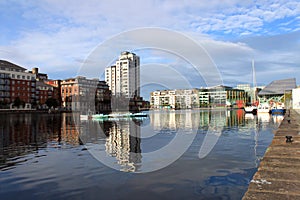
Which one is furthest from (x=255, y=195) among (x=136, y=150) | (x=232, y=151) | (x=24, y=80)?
(x=24, y=80)

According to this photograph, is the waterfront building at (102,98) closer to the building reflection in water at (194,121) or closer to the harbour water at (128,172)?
the building reflection in water at (194,121)

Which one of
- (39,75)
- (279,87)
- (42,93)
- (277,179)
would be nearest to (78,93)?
(42,93)

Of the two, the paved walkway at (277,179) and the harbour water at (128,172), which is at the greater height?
the paved walkway at (277,179)

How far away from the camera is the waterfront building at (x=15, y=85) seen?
129000 mm

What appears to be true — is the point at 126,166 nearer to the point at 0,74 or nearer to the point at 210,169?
the point at 210,169

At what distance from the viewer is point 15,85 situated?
135m

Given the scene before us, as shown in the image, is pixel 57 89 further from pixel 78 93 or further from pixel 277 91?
pixel 277 91

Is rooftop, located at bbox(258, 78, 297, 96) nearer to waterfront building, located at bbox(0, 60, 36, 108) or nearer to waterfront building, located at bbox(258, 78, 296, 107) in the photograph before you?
waterfront building, located at bbox(258, 78, 296, 107)

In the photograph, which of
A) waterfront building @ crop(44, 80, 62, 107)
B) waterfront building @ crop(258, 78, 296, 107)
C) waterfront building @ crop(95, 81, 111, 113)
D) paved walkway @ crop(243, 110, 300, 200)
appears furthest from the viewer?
waterfront building @ crop(95, 81, 111, 113)

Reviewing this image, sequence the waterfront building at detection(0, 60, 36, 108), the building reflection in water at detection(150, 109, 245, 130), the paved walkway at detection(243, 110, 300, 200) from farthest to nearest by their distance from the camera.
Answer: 1. the waterfront building at detection(0, 60, 36, 108)
2. the building reflection in water at detection(150, 109, 245, 130)
3. the paved walkway at detection(243, 110, 300, 200)

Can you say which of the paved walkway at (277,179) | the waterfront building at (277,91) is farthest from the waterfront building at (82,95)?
the paved walkway at (277,179)

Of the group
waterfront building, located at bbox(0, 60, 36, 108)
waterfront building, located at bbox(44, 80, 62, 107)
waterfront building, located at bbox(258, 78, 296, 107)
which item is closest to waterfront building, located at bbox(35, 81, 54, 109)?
waterfront building, located at bbox(44, 80, 62, 107)

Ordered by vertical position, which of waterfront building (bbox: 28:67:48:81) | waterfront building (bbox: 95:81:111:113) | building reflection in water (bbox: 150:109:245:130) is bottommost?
building reflection in water (bbox: 150:109:245:130)

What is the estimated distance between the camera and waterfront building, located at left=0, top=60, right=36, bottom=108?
423 ft
